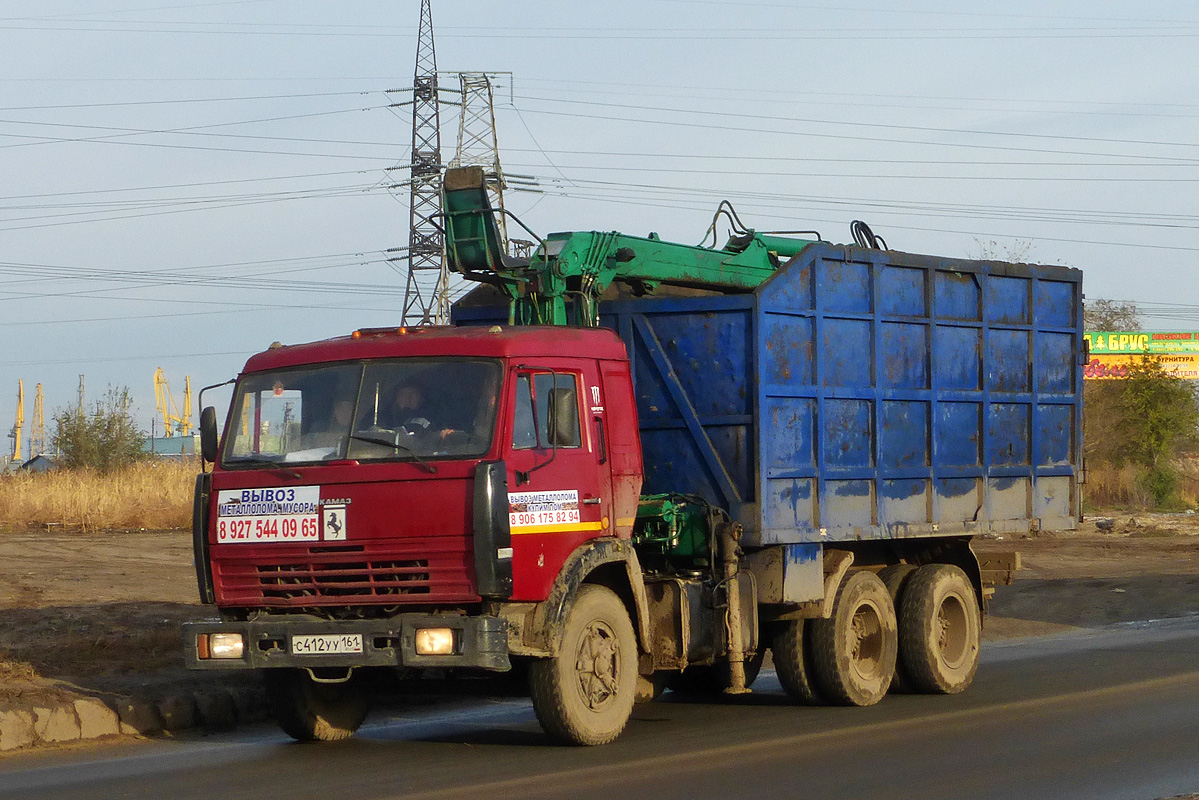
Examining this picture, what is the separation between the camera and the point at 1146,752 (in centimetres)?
899

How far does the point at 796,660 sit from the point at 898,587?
142 centimetres

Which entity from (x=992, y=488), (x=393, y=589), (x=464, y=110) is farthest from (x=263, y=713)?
(x=464, y=110)

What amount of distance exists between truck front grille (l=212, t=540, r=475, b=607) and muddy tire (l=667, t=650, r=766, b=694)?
4.42m

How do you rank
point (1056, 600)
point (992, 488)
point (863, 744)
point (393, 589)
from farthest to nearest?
point (1056, 600) → point (992, 488) → point (863, 744) → point (393, 589)

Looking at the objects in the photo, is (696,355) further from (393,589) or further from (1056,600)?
(1056,600)

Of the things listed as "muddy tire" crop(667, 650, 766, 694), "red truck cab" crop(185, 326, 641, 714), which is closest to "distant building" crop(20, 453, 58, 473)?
"muddy tire" crop(667, 650, 766, 694)

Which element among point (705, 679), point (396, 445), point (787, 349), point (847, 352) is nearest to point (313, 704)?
point (396, 445)

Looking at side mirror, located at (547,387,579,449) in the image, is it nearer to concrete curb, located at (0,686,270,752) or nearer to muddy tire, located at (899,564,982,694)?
concrete curb, located at (0,686,270,752)

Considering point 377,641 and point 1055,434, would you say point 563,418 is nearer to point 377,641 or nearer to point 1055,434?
point 377,641

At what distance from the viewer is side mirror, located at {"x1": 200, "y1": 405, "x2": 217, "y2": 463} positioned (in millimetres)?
9438

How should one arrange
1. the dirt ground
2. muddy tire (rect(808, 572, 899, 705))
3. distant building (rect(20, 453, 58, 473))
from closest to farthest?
muddy tire (rect(808, 572, 899, 705)) → the dirt ground → distant building (rect(20, 453, 58, 473))

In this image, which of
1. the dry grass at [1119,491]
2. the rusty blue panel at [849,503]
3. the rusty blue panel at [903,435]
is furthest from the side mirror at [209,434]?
the dry grass at [1119,491]

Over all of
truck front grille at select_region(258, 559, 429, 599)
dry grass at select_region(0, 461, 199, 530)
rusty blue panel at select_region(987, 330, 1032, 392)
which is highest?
rusty blue panel at select_region(987, 330, 1032, 392)

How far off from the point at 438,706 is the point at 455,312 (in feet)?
10.6
